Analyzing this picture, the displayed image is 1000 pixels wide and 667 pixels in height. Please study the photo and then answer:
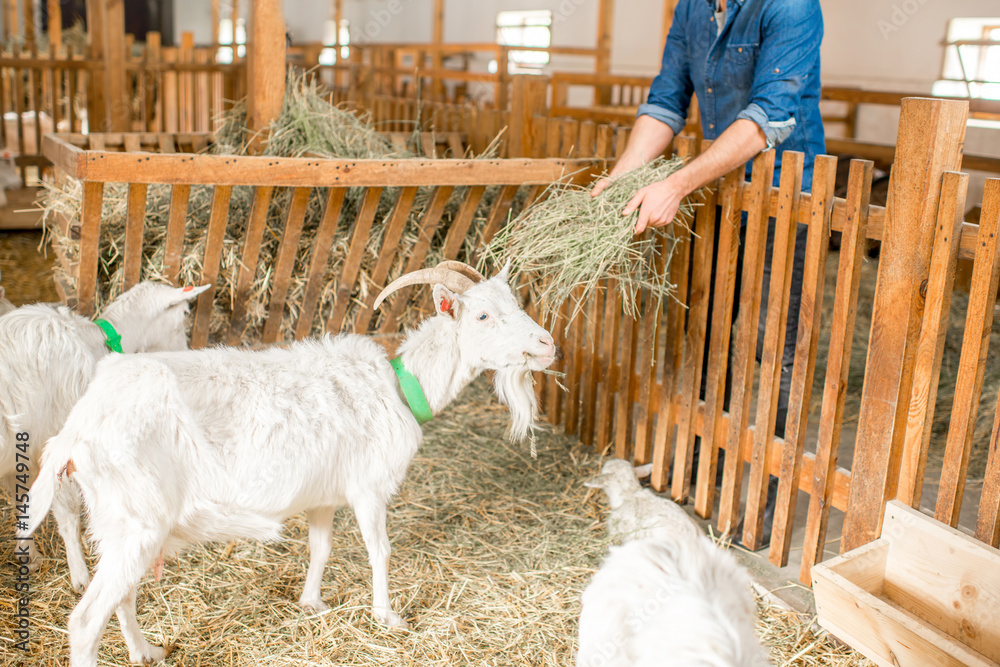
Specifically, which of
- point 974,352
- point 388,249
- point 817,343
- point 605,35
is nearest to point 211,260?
point 388,249

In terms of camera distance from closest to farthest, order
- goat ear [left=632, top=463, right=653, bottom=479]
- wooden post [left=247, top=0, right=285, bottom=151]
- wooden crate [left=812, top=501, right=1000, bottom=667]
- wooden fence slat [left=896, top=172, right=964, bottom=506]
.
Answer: wooden crate [left=812, top=501, right=1000, bottom=667] → wooden fence slat [left=896, top=172, right=964, bottom=506] → wooden post [left=247, top=0, right=285, bottom=151] → goat ear [left=632, top=463, right=653, bottom=479]

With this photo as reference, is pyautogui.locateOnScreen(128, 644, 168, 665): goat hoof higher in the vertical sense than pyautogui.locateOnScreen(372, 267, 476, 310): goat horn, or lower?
lower

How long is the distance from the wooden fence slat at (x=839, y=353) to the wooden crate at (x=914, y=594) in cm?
33

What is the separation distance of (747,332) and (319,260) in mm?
1751

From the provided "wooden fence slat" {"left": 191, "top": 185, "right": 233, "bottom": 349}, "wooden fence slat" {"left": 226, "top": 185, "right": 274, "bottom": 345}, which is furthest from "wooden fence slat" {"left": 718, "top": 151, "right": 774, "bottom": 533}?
"wooden fence slat" {"left": 191, "top": 185, "right": 233, "bottom": 349}

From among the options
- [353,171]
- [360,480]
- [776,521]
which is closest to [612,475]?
[776,521]

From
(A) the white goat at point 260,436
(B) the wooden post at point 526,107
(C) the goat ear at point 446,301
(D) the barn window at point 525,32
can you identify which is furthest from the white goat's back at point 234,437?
(D) the barn window at point 525,32

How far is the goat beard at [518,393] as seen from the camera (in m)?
2.95

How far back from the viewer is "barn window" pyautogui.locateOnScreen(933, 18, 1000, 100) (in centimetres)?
872

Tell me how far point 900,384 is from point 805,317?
1.37ft

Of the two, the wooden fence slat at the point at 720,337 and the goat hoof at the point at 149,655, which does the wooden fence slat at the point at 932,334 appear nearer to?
the wooden fence slat at the point at 720,337

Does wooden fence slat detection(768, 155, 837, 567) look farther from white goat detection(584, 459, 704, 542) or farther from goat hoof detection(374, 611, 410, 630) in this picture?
goat hoof detection(374, 611, 410, 630)

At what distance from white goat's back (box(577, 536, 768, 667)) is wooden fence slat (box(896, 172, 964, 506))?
1156 millimetres

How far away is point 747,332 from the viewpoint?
3.21 m
